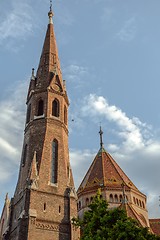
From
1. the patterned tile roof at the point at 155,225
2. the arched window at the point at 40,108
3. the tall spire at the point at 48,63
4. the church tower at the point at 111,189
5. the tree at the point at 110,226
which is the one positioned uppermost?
the tall spire at the point at 48,63

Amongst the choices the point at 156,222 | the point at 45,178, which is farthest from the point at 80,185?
the point at 45,178

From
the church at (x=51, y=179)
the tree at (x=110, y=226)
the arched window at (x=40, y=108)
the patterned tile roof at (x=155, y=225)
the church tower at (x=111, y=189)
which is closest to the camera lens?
the tree at (x=110, y=226)

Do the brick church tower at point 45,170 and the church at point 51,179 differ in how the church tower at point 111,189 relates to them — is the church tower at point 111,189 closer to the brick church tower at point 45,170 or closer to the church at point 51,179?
the church at point 51,179

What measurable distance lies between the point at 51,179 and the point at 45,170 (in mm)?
949

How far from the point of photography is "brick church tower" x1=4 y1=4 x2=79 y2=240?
2577 cm

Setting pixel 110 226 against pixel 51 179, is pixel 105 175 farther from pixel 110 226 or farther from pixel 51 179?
pixel 110 226

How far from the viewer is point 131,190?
123ft

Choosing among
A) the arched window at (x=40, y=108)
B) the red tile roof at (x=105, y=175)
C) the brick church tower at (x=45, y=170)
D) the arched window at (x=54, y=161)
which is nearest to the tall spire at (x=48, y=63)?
the brick church tower at (x=45, y=170)

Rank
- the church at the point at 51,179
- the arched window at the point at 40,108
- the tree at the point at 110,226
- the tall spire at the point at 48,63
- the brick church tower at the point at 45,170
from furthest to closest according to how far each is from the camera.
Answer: the tall spire at the point at 48,63 < the arched window at the point at 40,108 < the church at the point at 51,179 < the brick church tower at the point at 45,170 < the tree at the point at 110,226

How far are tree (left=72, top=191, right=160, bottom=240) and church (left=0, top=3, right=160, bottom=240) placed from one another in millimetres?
6789

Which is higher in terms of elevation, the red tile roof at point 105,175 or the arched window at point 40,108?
the arched window at point 40,108

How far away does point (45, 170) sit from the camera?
28.7 metres

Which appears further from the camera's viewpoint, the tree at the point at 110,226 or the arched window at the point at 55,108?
the arched window at the point at 55,108

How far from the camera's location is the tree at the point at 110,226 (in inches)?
669
